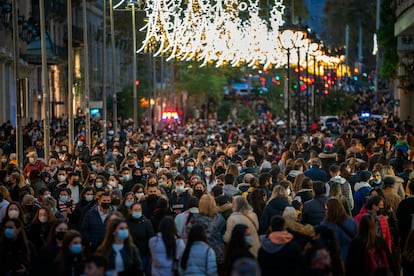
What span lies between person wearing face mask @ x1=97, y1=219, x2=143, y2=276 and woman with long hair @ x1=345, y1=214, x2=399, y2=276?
2139mm

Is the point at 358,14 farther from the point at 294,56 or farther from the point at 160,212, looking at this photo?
the point at 160,212

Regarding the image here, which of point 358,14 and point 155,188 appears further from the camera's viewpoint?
point 358,14

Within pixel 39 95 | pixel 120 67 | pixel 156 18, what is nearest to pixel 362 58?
pixel 120 67

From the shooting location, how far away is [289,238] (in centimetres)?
1341

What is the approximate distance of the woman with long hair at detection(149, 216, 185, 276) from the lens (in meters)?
14.1

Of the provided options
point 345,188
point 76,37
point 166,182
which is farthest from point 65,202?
point 76,37

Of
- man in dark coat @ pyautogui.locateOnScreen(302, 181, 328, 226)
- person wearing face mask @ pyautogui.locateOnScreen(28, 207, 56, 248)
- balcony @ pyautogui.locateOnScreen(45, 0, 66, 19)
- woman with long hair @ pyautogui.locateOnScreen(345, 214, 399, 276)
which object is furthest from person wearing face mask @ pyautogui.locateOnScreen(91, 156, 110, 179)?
balcony @ pyautogui.locateOnScreen(45, 0, 66, 19)

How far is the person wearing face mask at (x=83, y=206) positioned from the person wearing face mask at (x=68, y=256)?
4.43 metres

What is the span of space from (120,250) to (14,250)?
125 cm

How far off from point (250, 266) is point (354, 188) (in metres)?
11.0

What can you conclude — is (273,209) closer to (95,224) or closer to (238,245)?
(95,224)

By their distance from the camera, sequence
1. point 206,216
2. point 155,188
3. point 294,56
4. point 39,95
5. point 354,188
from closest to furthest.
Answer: point 206,216, point 155,188, point 354,188, point 294,56, point 39,95

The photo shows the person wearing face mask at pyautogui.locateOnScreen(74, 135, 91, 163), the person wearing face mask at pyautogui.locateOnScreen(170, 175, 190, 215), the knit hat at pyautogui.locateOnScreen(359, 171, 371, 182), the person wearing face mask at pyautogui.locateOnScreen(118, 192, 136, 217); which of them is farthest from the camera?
the person wearing face mask at pyautogui.locateOnScreen(74, 135, 91, 163)

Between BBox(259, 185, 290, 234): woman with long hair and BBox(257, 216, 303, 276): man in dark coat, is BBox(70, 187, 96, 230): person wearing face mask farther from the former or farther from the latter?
BBox(257, 216, 303, 276): man in dark coat
